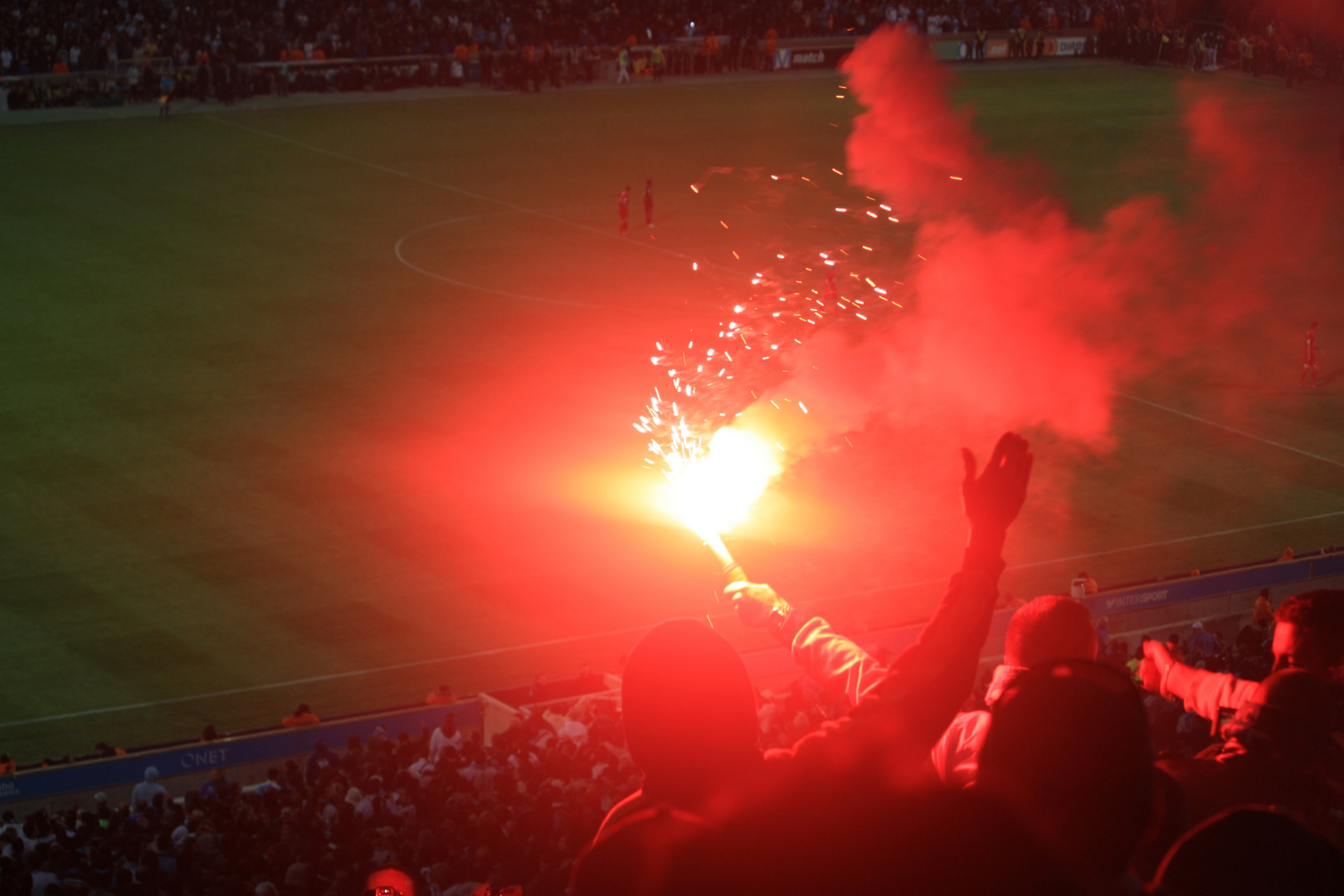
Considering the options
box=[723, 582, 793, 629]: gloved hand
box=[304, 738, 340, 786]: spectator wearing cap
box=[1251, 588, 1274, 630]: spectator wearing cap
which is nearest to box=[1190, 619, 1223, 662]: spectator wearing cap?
box=[1251, 588, 1274, 630]: spectator wearing cap

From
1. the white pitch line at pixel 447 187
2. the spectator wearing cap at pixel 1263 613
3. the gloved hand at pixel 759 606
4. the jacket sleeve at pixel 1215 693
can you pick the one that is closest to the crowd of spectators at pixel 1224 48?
the white pitch line at pixel 447 187

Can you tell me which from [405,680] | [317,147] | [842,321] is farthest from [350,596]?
[317,147]

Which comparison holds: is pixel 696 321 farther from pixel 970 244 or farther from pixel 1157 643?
pixel 1157 643

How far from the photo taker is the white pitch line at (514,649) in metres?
18.8

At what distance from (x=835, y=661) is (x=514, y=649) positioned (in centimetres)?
1636

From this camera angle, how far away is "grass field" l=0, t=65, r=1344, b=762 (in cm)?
2061

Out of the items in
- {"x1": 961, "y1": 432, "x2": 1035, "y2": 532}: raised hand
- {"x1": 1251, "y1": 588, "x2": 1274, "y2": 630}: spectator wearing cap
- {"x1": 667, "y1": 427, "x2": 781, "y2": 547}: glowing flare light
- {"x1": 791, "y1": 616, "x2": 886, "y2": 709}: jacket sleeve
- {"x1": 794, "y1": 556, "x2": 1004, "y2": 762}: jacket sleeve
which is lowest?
{"x1": 1251, "y1": 588, "x2": 1274, "y2": 630}: spectator wearing cap

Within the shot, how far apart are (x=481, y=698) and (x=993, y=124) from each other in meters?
47.6

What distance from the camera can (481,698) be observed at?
16.8 metres

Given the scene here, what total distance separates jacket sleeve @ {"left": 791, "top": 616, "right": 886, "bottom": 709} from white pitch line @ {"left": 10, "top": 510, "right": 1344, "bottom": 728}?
48.0 ft

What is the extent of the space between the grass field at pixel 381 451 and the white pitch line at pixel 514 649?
0.06 metres

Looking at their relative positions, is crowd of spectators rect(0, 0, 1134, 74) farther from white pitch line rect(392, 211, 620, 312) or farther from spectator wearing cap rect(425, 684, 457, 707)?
spectator wearing cap rect(425, 684, 457, 707)

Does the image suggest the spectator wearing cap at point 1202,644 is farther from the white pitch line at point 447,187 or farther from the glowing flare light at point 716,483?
the white pitch line at point 447,187

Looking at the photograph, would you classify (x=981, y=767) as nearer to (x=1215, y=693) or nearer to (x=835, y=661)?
(x=835, y=661)
